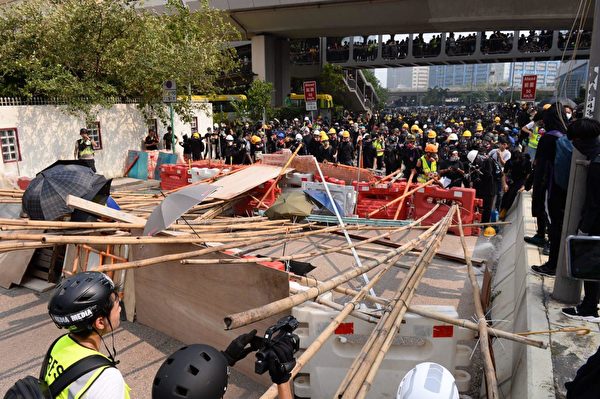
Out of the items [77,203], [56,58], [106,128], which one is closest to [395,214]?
[77,203]

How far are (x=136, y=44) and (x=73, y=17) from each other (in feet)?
8.24

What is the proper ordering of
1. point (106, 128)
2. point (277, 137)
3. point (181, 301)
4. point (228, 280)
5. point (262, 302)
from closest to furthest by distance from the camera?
point (262, 302)
point (228, 280)
point (181, 301)
point (106, 128)
point (277, 137)

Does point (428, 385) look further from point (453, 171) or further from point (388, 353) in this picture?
point (453, 171)

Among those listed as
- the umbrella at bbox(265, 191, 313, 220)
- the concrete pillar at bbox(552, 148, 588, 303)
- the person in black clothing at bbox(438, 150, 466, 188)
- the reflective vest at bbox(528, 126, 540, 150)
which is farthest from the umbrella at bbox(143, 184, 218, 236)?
the reflective vest at bbox(528, 126, 540, 150)

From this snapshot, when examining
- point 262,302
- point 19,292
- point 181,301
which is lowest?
point 19,292

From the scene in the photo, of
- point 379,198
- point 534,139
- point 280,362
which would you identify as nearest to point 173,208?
point 280,362

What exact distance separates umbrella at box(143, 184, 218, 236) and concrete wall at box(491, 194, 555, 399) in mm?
3349

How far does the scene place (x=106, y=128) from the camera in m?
17.0

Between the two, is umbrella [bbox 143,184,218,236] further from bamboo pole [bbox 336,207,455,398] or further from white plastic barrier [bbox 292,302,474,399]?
bamboo pole [bbox 336,207,455,398]

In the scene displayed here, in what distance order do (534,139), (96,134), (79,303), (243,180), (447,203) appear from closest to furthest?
(79,303)
(447,203)
(243,180)
(534,139)
(96,134)

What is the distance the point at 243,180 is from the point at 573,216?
281 inches

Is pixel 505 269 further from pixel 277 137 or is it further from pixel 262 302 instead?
pixel 277 137

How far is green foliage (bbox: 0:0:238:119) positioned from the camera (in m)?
15.1

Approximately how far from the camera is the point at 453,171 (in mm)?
10297
